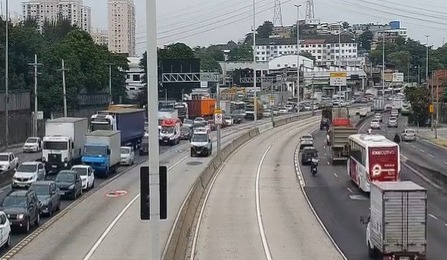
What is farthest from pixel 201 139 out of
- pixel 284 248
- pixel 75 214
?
pixel 284 248

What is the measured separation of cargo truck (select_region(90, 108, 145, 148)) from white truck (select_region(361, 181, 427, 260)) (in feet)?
137

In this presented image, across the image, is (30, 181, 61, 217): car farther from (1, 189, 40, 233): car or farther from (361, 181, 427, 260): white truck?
(361, 181, 427, 260): white truck

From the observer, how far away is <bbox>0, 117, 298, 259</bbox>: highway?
27484mm

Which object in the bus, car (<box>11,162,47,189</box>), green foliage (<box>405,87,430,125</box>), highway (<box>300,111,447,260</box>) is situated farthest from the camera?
green foliage (<box>405,87,430,125</box>)

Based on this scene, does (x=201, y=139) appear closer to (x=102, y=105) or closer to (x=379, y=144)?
(x=379, y=144)

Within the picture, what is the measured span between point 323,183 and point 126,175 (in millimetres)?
12257

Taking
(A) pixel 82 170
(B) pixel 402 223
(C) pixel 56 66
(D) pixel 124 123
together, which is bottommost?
(A) pixel 82 170

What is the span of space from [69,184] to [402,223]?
827 inches

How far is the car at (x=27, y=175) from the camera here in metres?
45.2

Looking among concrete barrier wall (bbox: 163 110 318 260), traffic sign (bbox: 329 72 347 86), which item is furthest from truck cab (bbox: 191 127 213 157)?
traffic sign (bbox: 329 72 347 86)

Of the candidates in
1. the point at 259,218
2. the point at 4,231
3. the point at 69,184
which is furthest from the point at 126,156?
the point at 4,231

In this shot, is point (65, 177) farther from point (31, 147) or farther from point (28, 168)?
point (31, 147)

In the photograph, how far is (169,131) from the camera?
81000mm

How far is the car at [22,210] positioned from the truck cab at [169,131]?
46745 millimetres
